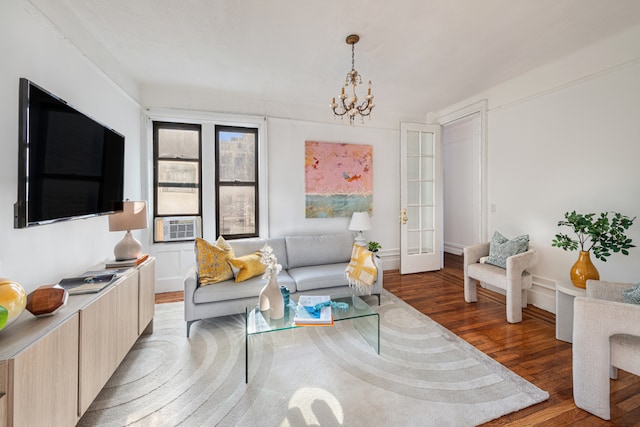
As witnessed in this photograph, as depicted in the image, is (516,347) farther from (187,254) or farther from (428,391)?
(187,254)

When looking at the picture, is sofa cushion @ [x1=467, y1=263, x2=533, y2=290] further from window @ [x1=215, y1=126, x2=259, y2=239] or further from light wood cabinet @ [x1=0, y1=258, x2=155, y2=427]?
light wood cabinet @ [x1=0, y1=258, x2=155, y2=427]

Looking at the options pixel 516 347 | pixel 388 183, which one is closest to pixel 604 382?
pixel 516 347

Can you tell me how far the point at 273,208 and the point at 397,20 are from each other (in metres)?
2.64

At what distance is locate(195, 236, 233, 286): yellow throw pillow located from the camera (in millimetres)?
2648

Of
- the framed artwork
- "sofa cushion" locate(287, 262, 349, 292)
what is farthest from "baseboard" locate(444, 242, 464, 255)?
"sofa cushion" locate(287, 262, 349, 292)

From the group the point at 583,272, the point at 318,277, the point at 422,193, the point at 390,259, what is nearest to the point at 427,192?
the point at 422,193

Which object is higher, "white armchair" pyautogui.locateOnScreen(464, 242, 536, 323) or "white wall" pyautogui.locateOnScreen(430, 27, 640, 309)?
"white wall" pyautogui.locateOnScreen(430, 27, 640, 309)

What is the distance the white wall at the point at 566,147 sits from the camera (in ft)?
7.80

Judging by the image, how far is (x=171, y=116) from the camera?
11.3ft

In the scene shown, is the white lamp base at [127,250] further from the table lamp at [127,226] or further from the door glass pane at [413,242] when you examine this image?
the door glass pane at [413,242]

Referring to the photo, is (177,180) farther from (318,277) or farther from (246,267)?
(318,277)

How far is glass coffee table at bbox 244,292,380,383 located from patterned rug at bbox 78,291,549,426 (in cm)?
9

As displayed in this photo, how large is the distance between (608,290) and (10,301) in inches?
136

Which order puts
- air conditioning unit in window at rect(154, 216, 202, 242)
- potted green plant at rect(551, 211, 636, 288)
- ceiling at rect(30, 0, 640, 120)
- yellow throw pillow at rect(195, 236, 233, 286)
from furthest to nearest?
air conditioning unit in window at rect(154, 216, 202, 242) → yellow throw pillow at rect(195, 236, 233, 286) → potted green plant at rect(551, 211, 636, 288) → ceiling at rect(30, 0, 640, 120)
